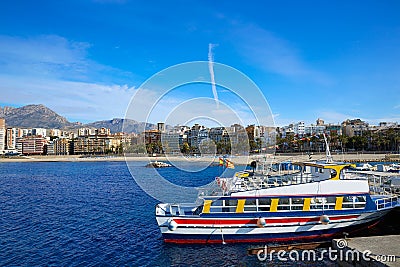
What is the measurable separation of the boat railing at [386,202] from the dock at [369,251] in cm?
692

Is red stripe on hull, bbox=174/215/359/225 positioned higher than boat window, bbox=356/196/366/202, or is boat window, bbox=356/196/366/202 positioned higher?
boat window, bbox=356/196/366/202

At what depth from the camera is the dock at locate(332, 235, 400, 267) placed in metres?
11.4

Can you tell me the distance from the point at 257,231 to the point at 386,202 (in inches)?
375

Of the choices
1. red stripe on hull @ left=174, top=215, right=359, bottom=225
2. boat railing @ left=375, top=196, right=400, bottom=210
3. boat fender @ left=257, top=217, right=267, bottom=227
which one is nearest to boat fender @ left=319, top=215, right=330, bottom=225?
red stripe on hull @ left=174, top=215, right=359, bottom=225

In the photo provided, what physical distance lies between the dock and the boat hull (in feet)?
17.5

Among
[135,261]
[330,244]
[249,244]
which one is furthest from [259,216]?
[135,261]

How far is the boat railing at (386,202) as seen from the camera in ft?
66.7

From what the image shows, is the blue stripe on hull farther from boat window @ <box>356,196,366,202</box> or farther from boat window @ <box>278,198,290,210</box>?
boat window @ <box>356,196,366,202</box>

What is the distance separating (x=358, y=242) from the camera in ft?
44.1

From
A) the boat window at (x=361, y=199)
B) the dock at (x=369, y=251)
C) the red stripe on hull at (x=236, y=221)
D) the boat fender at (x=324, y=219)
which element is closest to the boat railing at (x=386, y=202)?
the boat window at (x=361, y=199)

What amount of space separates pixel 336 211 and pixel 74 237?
17.6 m

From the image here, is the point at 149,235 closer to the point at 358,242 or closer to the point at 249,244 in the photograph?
the point at 249,244

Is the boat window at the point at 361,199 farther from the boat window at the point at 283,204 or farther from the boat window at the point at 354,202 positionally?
the boat window at the point at 283,204

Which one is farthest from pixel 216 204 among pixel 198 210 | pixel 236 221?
pixel 236 221
